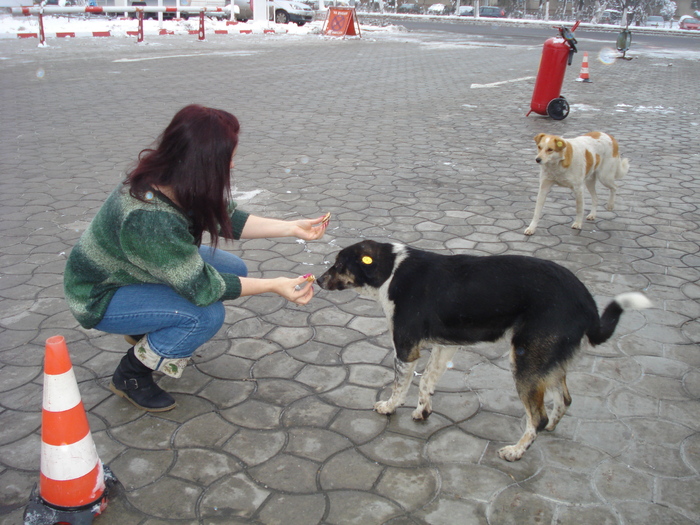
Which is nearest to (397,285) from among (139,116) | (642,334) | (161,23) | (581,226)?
(642,334)

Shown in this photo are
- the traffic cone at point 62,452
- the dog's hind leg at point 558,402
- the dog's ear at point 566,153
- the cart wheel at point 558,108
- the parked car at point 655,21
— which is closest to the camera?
the traffic cone at point 62,452

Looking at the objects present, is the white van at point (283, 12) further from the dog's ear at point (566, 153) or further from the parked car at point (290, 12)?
the dog's ear at point (566, 153)

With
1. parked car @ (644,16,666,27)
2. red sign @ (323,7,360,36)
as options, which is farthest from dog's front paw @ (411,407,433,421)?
parked car @ (644,16,666,27)

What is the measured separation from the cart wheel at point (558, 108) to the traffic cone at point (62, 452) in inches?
397

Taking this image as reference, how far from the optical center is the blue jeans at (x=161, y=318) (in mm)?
2957

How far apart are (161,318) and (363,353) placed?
1.36 meters

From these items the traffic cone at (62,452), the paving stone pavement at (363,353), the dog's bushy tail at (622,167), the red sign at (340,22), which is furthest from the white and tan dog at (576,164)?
the red sign at (340,22)

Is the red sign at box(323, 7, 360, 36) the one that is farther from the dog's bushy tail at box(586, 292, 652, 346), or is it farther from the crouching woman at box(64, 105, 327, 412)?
the dog's bushy tail at box(586, 292, 652, 346)

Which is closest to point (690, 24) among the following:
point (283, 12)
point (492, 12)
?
point (492, 12)

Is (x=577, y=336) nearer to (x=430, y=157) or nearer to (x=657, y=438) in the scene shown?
(x=657, y=438)

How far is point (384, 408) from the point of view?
317 centimetres

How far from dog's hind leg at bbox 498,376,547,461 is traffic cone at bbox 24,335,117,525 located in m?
1.92

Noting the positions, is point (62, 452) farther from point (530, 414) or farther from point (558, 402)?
point (558, 402)

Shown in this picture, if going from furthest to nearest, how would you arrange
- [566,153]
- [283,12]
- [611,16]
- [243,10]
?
[611,16], [243,10], [283,12], [566,153]
